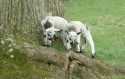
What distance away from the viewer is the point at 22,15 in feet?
25.6

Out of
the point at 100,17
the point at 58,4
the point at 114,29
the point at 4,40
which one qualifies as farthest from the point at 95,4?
the point at 4,40

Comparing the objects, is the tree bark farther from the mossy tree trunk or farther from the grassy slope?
the grassy slope

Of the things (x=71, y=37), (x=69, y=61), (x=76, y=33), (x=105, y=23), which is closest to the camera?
(x=69, y=61)

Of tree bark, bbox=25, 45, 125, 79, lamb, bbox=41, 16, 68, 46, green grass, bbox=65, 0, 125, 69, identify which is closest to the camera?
tree bark, bbox=25, 45, 125, 79

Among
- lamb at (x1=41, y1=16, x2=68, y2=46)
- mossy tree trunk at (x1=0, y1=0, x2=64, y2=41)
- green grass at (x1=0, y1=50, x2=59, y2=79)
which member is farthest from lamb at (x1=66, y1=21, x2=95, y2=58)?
green grass at (x1=0, y1=50, x2=59, y2=79)

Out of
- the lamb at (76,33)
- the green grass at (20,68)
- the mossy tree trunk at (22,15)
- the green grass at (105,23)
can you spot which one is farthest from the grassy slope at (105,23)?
the green grass at (20,68)

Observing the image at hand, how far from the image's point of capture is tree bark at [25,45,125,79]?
7484mm

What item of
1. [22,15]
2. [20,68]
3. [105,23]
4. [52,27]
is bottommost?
[20,68]

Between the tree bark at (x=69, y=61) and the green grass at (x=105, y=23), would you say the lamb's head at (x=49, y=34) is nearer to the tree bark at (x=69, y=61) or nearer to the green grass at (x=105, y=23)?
the tree bark at (x=69, y=61)

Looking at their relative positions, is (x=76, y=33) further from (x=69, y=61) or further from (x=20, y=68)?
(x=20, y=68)

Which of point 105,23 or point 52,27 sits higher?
point 52,27

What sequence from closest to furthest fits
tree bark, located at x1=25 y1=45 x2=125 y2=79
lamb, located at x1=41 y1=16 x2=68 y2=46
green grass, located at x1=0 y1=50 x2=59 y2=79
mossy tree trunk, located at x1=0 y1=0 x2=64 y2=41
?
green grass, located at x1=0 y1=50 x2=59 y2=79
tree bark, located at x1=25 y1=45 x2=125 y2=79
mossy tree trunk, located at x1=0 y1=0 x2=64 y2=41
lamb, located at x1=41 y1=16 x2=68 y2=46

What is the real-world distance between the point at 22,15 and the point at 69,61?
4.09 ft

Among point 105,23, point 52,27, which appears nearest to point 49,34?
point 52,27
